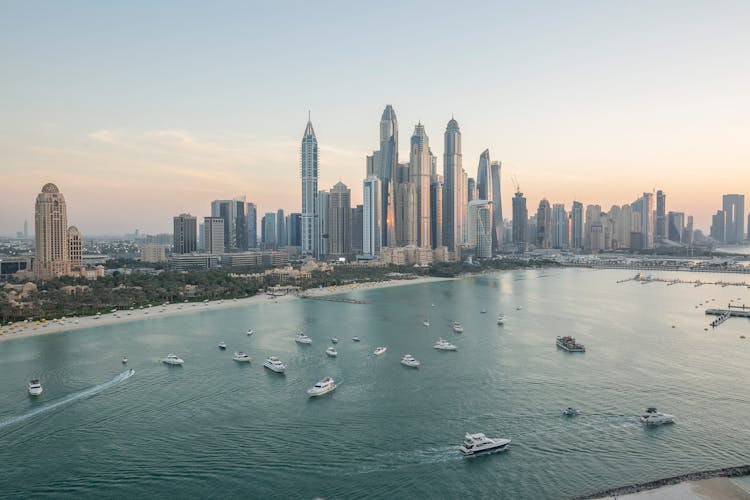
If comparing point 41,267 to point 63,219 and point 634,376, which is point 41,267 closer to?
point 63,219

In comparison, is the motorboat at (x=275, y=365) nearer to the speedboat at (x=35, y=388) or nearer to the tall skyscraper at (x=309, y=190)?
the speedboat at (x=35, y=388)

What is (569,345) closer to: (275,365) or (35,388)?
(275,365)

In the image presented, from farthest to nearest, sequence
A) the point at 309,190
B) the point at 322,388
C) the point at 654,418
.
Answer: the point at 309,190, the point at 322,388, the point at 654,418

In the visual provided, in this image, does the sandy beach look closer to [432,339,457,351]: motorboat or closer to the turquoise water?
the turquoise water

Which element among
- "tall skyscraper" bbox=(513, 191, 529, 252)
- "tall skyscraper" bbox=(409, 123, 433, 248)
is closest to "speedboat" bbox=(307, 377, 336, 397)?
"tall skyscraper" bbox=(409, 123, 433, 248)

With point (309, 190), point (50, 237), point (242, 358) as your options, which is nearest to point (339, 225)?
point (309, 190)

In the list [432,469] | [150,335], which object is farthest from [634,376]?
[150,335]
